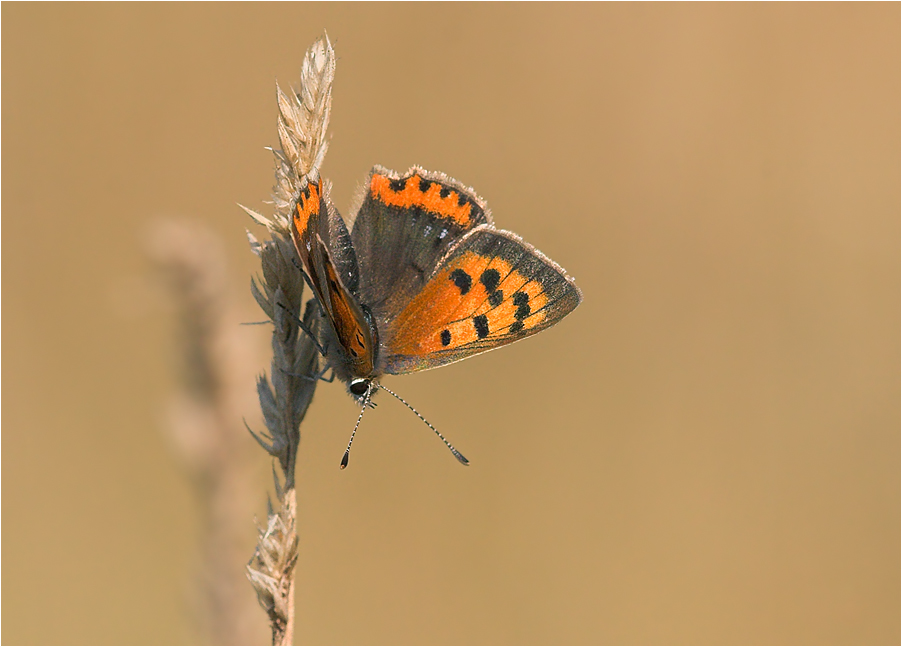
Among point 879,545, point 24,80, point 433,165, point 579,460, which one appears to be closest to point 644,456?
point 579,460

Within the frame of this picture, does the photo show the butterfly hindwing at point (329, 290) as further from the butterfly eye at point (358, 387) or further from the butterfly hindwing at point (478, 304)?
the butterfly hindwing at point (478, 304)

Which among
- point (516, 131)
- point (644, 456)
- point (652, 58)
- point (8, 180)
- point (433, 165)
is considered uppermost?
point (652, 58)

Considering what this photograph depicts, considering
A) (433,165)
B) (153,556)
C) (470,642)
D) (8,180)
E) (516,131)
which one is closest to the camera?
(153,556)

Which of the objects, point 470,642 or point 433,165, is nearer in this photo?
point 470,642

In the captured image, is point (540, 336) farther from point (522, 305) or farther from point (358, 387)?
point (358, 387)

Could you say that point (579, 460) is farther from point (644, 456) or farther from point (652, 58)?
point (652, 58)

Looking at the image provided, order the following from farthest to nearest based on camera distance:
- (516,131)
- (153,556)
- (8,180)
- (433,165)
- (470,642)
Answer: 1. (516,131)
2. (433,165)
3. (8,180)
4. (470,642)
5. (153,556)

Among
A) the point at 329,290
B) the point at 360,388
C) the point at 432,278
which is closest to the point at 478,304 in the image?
the point at 432,278
